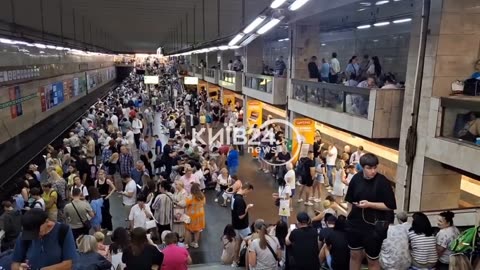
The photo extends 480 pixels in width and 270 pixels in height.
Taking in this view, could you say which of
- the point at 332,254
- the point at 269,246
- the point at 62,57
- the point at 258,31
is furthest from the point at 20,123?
the point at 332,254

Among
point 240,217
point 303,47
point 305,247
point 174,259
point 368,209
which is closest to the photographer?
point 368,209

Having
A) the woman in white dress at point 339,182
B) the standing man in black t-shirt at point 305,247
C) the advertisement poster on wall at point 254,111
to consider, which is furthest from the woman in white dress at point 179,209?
the advertisement poster on wall at point 254,111

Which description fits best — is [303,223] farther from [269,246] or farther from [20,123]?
[20,123]

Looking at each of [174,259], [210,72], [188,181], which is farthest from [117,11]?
[210,72]

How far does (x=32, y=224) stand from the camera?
10.2 ft

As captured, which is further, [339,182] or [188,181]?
[339,182]

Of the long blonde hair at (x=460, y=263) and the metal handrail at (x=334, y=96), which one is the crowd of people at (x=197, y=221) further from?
the metal handrail at (x=334, y=96)

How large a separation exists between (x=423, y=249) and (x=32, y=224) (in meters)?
4.53

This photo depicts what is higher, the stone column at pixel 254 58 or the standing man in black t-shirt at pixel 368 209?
the stone column at pixel 254 58

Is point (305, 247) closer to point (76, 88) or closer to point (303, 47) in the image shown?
point (303, 47)

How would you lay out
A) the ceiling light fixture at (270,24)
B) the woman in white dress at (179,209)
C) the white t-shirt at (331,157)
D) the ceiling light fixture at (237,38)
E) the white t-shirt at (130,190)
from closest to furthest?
1. the woman in white dress at (179,209)
2. the ceiling light fixture at (270,24)
3. the white t-shirt at (130,190)
4. the ceiling light fixture at (237,38)
5. the white t-shirt at (331,157)

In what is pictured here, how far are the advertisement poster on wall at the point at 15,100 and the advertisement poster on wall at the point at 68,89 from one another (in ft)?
28.3

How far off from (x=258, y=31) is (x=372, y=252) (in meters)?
6.82

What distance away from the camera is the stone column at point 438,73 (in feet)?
24.3
